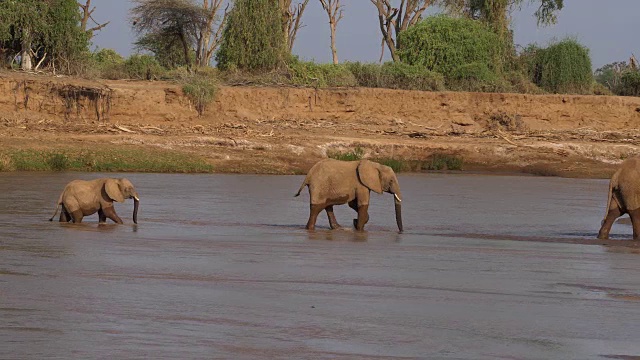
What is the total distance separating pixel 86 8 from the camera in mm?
44656

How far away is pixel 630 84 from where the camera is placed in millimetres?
40125

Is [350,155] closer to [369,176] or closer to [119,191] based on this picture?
[369,176]

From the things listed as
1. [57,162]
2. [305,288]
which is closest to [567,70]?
[57,162]

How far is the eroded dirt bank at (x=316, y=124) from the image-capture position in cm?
2883

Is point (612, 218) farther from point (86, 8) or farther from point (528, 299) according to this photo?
point (86, 8)

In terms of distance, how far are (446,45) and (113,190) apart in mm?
25539

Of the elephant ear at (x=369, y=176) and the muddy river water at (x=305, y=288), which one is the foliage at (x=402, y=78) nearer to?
the muddy river water at (x=305, y=288)

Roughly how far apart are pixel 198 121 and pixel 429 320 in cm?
2457

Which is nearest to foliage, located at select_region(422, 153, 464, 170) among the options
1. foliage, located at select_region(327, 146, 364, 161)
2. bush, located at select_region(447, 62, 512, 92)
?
foliage, located at select_region(327, 146, 364, 161)

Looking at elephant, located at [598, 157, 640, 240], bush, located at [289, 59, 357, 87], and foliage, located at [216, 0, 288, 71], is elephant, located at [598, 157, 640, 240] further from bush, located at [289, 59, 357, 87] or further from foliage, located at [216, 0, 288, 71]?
foliage, located at [216, 0, 288, 71]

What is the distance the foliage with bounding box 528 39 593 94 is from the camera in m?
39.8

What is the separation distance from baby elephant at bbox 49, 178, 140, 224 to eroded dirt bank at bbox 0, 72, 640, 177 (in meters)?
11.8

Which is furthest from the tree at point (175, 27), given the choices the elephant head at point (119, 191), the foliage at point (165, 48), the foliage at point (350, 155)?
the elephant head at point (119, 191)

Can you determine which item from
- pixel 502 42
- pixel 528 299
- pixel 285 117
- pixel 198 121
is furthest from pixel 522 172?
pixel 528 299
